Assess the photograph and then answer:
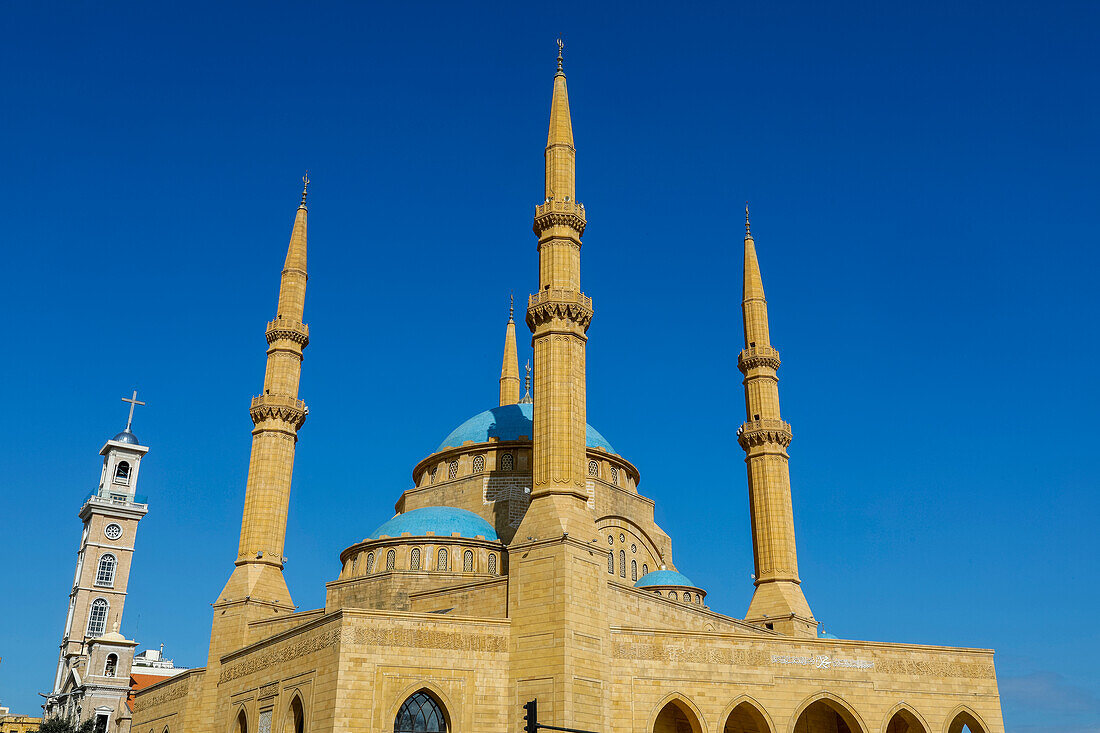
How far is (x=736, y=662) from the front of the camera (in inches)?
1011

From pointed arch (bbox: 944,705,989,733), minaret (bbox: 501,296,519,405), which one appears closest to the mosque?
pointed arch (bbox: 944,705,989,733)

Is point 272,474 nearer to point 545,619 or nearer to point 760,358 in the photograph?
point 545,619

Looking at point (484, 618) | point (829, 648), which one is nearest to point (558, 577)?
point (484, 618)

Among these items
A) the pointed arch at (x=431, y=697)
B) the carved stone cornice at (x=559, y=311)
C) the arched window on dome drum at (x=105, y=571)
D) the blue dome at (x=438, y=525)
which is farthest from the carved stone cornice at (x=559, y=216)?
the arched window on dome drum at (x=105, y=571)

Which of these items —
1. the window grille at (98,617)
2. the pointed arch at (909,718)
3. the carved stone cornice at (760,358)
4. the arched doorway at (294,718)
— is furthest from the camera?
the window grille at (98,617)

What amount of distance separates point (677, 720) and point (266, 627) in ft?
43.4

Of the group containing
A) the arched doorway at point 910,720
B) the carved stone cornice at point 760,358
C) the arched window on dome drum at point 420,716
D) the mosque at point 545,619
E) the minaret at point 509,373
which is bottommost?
the arched window on dome drum at point 420,716

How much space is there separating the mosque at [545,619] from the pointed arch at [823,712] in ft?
0.22

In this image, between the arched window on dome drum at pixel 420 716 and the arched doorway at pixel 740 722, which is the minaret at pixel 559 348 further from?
the arched doorway at pixel 740 722

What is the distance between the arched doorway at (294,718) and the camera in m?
25.1

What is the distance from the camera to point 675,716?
90.8 ft

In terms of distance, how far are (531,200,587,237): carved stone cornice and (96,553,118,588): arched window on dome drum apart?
3954 centimetres

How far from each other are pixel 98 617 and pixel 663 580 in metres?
36.6

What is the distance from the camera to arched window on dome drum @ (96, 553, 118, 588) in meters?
56.0
